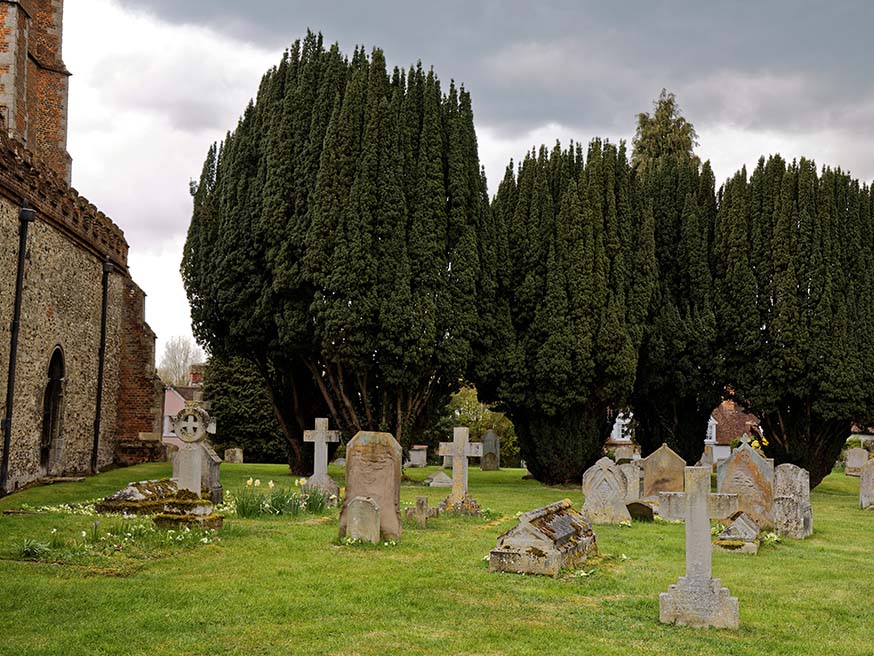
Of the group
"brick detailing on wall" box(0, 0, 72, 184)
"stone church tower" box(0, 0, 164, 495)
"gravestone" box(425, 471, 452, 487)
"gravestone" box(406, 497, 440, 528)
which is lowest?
"gravestone" box(425, 471, 452, 487)

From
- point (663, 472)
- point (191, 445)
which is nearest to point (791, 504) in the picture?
point (663, 472)

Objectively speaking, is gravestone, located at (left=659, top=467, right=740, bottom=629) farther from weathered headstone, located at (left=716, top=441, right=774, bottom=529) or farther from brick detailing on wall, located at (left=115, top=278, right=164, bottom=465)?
brick detailing on wall, located at (left=115, top=278, right=164, bottom=465)

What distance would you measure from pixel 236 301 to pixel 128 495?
981 centimetres

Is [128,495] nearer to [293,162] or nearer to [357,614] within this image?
[357,614]

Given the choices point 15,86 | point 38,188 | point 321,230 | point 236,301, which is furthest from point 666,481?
point 15,86

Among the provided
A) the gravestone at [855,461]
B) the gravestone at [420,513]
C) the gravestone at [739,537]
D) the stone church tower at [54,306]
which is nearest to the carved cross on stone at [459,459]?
the gravestone at [420,513]

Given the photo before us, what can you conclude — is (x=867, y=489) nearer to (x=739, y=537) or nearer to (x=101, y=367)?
(x=739, y=537)

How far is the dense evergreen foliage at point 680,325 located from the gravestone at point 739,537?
11350 mm

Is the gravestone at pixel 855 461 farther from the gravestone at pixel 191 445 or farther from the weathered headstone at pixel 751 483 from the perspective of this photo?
the gravestone at pixel 191 445

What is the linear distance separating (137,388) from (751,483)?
59.3 ft

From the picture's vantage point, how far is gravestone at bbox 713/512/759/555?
1183 centimetres

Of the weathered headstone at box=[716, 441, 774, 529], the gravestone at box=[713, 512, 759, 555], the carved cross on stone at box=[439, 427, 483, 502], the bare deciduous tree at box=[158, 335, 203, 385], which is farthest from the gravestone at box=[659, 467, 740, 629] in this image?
the bare deciduous tree at box=[158, 335, 203, 385]

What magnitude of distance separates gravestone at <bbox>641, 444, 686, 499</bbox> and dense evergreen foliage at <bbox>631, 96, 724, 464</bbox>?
6278 mm

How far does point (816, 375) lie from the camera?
22.8m
